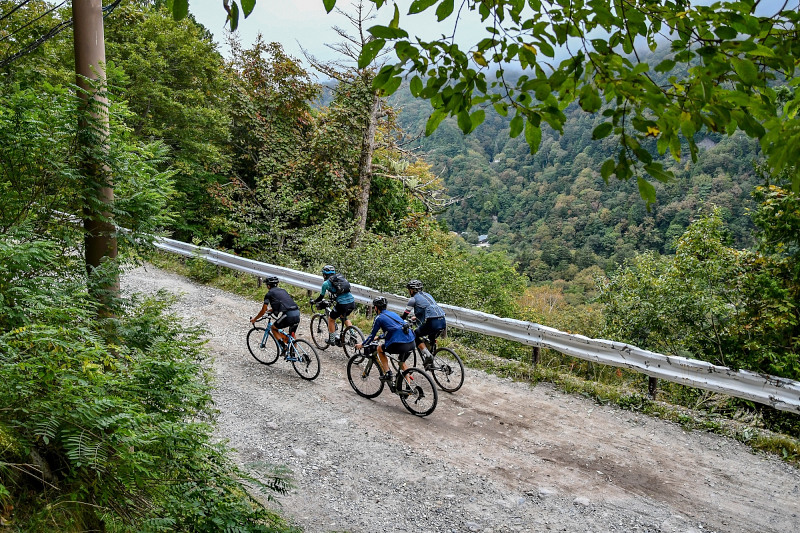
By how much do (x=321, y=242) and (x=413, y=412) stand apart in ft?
26.5

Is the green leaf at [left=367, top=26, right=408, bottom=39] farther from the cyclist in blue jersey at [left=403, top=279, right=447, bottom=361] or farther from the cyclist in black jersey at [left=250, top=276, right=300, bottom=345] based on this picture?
the cyclist in black jersey at [left=250, top=276, right=300, bottom=345]

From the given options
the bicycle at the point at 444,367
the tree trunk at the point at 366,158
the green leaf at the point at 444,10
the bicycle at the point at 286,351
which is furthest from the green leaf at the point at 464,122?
the tree trunk at the point at 366,158

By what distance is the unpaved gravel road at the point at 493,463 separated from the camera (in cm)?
578

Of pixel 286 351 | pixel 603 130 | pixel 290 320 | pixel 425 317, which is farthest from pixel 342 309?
pixel 603 130

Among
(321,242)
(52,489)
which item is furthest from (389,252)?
(52,489)

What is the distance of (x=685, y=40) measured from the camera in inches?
108

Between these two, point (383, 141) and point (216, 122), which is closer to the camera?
point (216, 122)

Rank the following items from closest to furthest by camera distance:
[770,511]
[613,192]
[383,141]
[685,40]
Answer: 1. [685,40]
2. [770,511]
3. [383,141]
4. [613,192]

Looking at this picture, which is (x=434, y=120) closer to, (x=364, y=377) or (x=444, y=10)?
(x=444, y=10)

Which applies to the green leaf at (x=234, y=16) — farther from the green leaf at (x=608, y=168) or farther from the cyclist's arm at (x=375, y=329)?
the cyclist's arm at (x=375, y=329)

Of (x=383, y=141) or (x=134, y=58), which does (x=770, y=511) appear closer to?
(x=383, y=141)

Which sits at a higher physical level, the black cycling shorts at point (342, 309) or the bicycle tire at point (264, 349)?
the black cycling shorts at point (342, 309)

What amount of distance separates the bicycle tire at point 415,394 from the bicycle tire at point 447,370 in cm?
77

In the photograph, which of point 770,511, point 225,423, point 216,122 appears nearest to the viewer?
point 770,511
